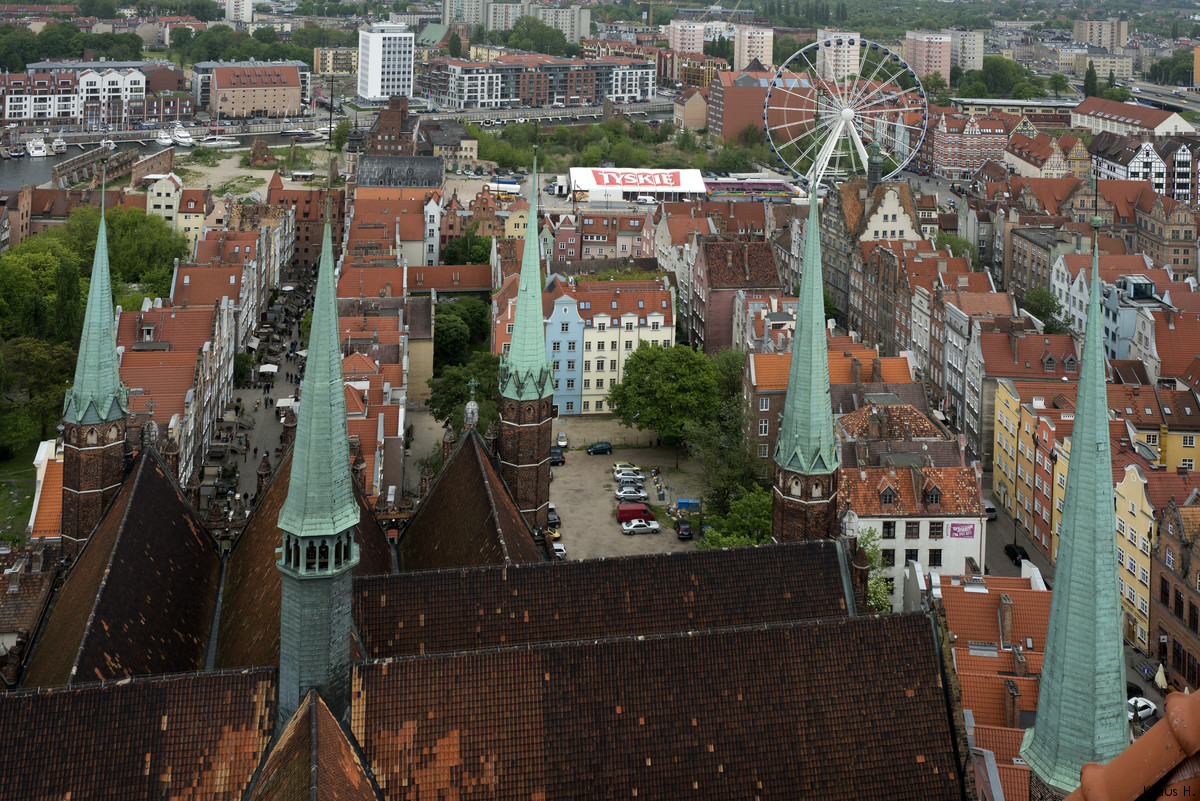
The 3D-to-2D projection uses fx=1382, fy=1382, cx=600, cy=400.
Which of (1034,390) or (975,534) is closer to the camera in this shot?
(975,534)

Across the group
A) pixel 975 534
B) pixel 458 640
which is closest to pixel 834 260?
pixel 975 534

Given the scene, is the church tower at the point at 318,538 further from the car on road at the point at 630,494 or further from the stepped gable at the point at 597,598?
the car on road at the point at 630,494

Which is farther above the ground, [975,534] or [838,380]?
[838,380]

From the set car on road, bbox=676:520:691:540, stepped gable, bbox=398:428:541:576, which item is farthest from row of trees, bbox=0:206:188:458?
stepped gable, bbox=398:428:541:576

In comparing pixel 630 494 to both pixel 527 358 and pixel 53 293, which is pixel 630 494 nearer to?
pixel 527 358

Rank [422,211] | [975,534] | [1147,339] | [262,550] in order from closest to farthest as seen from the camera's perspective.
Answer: [262,550] → [975,534] → [1147,339] → [422,211]

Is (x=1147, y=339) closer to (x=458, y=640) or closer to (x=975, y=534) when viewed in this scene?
(x=975, y=534)

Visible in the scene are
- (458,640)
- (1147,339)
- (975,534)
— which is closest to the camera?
(458,640)
